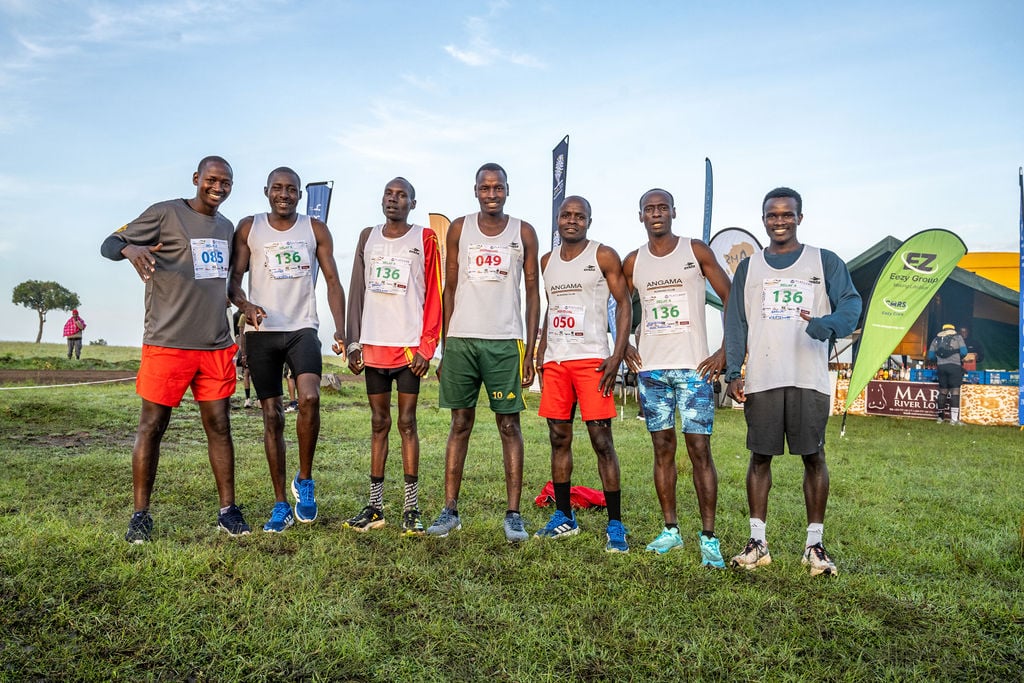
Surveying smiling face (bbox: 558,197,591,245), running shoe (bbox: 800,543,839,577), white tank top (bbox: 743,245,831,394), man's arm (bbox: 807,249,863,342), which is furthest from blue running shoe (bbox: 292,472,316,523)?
man's arm (bbox: 807,249,863,342)

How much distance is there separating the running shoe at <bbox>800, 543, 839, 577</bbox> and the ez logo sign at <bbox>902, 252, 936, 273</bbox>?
26.6 feet

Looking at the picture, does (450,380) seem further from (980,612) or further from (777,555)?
(980,612)

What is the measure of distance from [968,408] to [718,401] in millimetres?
4830

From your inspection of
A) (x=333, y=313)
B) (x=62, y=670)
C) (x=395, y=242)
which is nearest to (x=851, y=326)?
(x=395, y=242)

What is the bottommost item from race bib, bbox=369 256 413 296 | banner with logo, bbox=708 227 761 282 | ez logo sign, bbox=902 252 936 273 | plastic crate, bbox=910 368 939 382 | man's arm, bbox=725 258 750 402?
→ plastic crate, bbox=910 368 939 382

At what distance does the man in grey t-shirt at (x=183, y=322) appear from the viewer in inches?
152

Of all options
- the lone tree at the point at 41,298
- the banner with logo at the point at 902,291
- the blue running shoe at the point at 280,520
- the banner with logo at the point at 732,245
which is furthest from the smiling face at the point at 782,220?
the lone tree at the point at 41,298

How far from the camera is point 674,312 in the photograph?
13.1ft

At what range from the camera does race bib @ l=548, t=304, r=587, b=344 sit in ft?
13.7

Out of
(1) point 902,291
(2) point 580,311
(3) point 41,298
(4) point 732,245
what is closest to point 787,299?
(2) point 580,311

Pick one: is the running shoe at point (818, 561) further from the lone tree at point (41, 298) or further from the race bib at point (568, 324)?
the lone tree at point (41, 298)

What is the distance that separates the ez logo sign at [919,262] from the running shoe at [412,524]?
9.20 meters

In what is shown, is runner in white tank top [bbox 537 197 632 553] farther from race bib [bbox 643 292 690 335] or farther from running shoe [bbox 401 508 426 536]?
running shoe [bbox 401 508 426 536]

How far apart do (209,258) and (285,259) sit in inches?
17.5
